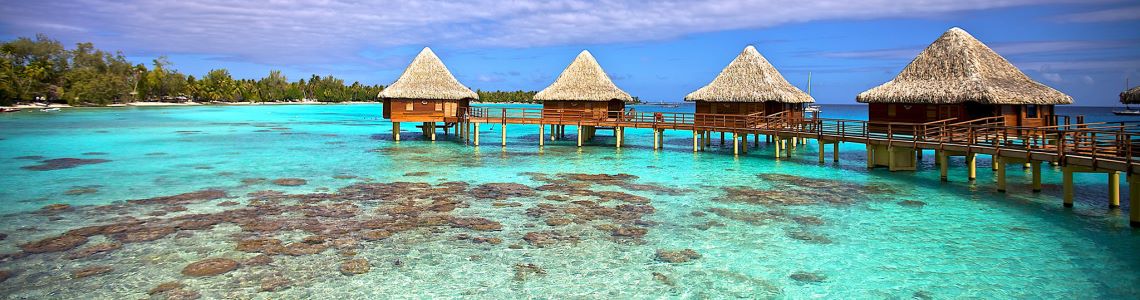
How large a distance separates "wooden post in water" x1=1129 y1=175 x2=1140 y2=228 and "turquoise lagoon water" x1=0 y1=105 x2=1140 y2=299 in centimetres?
41

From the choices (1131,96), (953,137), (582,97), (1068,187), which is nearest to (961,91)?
(953,137)

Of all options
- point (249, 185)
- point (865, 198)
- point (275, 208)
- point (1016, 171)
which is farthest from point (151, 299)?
point (1016, 171)

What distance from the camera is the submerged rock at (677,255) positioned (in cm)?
1138

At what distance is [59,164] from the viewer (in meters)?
25.3

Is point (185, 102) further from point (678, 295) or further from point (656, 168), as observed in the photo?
point (678, 295)

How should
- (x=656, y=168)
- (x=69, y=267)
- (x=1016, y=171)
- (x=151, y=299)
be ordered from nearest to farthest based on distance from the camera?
(x=151, y=299) → (x=69, y=267) → (x=1016, y=171) → (x=656, y=168)

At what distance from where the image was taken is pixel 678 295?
375 inches

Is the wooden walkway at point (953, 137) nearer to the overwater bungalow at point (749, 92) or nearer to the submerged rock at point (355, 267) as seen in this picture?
the overwater bungalow at point (749, 92)

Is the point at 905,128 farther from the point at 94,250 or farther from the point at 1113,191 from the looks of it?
the point at 94,250

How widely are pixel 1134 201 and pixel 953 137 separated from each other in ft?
26.0

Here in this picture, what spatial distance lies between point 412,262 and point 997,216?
12751 millimetres

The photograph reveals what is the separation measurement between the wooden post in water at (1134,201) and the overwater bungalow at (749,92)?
1657 centimetres

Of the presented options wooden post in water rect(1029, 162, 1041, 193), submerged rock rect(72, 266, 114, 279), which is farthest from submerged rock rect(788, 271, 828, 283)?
wooden post in water rect(1029, 162, 1041, 193)

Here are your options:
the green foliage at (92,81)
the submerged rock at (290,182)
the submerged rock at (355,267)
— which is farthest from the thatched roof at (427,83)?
the green foliage at (92,81)
